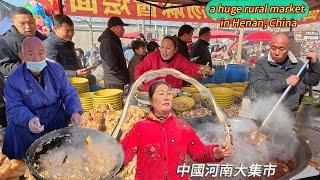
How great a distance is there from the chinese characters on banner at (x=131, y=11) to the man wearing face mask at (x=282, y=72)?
5.95 meters

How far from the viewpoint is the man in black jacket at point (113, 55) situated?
174 inches

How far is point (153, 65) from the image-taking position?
3.77 metres

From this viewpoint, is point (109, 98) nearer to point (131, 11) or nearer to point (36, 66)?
point (36, 66)

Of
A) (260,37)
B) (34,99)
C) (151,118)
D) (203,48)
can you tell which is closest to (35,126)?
(34,99)

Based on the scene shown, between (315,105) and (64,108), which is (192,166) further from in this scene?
→ (315,105)

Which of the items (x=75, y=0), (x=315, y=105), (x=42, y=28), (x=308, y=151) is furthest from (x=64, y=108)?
(x=75, y=0)

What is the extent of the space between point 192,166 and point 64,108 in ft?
4.52

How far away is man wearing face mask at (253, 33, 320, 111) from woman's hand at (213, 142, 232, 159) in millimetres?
1427

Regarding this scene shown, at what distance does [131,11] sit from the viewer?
Result: 9.30m

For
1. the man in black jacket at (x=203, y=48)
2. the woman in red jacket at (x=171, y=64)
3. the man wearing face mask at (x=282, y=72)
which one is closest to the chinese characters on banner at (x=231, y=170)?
the man wearing face mask at (x=282, y=72)

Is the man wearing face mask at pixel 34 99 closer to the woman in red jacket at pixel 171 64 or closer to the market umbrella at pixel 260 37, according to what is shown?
the woman in red jacket at pixel 171 64

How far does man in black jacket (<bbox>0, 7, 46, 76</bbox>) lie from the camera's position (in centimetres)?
334

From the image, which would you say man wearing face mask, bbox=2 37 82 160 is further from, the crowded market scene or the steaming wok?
the steaming wok

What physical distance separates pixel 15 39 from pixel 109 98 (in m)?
1.40
